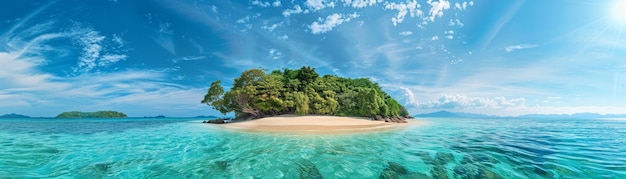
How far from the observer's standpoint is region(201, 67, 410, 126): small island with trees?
34031 mm

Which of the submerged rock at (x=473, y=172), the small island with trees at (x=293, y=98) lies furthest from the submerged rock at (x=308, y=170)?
the small island with trees at (x=293, y=98)

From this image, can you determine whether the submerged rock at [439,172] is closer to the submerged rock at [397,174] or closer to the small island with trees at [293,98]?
the submerged rock at [397,174]

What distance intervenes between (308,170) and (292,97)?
2778 cm

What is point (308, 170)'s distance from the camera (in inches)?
267

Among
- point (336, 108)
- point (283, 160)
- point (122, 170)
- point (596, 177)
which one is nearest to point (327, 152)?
point (283, 160)

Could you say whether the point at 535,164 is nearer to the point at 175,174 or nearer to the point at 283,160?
the point at 283,160

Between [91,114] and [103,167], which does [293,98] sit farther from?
[91,114]

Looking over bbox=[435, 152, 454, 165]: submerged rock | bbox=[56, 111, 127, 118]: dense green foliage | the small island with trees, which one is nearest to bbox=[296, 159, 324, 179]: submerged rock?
bbox=[435, 152, 454, 165]: submerged rock

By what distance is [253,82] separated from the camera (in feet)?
119

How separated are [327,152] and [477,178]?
4839 mm

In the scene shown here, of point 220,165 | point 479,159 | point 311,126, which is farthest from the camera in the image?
point 311,126

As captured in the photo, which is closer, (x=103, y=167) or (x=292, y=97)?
(x=103, y=167)

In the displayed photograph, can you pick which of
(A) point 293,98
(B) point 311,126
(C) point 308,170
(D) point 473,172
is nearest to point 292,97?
(A) point 293,98

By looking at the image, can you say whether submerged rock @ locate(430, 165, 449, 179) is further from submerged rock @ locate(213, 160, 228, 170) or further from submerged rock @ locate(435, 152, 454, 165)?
submerged rock @ locate(213, 160, 228, 170)
